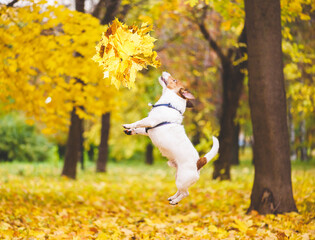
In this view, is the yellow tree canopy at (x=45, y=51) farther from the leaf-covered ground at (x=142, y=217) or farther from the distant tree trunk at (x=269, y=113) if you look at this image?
the distant tree trunk at (x=269, y=113)

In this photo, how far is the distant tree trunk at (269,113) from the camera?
5.48 meters

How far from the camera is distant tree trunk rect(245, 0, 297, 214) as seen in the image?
548 cm

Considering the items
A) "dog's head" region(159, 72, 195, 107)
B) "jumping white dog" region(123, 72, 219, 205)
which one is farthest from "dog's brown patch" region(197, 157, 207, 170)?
"dog's head" region(159, 72, 195, 107)

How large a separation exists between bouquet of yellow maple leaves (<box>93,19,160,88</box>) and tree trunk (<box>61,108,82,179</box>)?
812 centimetres

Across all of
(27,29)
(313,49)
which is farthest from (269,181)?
(313,49)

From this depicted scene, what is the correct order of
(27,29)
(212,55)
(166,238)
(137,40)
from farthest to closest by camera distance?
(212,55), (27,29), (166,238), (137,40)

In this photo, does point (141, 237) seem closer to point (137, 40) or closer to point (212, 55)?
point (137, 40)

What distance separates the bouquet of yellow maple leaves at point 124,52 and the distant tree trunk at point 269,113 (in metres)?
3.11

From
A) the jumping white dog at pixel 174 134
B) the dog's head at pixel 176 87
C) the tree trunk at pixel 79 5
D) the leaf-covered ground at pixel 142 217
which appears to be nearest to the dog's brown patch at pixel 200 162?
the jumping white dog at pixel 174 134

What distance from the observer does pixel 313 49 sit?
9.36 metres

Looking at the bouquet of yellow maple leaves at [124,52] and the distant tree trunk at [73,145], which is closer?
the bouquet of yellow maple leaves at [124,52]

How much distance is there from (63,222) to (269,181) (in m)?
3.16

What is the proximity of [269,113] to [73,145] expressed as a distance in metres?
6.88

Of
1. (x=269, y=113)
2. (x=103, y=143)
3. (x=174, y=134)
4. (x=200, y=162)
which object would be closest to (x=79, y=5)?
(x=269, y=113)
